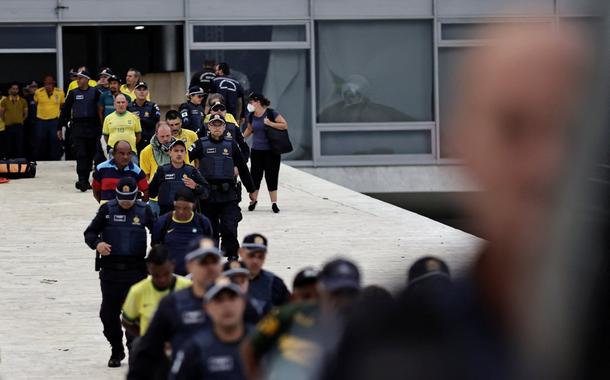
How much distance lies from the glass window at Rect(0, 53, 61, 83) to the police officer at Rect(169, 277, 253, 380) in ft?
72.3

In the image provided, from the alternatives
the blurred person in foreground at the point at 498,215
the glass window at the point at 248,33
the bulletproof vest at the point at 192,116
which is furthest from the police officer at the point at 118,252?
the glass window at the point at 248,33

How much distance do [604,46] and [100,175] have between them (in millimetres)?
13071

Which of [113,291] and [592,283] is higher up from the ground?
[592,283]

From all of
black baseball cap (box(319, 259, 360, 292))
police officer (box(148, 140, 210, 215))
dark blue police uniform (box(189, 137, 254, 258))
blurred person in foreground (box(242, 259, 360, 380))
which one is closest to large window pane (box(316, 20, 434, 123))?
dark blue police uniform (box(189, 137, 254, 258))

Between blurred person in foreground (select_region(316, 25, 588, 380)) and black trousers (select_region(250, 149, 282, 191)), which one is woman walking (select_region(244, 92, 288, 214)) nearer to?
black trousers (select_region(250, 149, 282, 191))

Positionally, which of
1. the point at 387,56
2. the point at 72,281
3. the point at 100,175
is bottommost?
the point at 72,281

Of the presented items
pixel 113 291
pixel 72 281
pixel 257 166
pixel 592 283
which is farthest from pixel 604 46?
pixel 257 166

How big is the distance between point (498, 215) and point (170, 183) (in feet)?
42.2

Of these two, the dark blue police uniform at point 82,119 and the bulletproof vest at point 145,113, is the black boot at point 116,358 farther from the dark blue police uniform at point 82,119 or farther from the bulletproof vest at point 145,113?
the dark blue police uniform at point 82,119

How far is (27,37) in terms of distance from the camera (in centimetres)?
2727

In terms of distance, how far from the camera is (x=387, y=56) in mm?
27719

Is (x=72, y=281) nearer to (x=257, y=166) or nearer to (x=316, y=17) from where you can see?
(x=257, y=166)

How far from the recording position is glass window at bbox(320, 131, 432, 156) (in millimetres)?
27797

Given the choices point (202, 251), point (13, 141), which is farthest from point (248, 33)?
point (202, 251)
